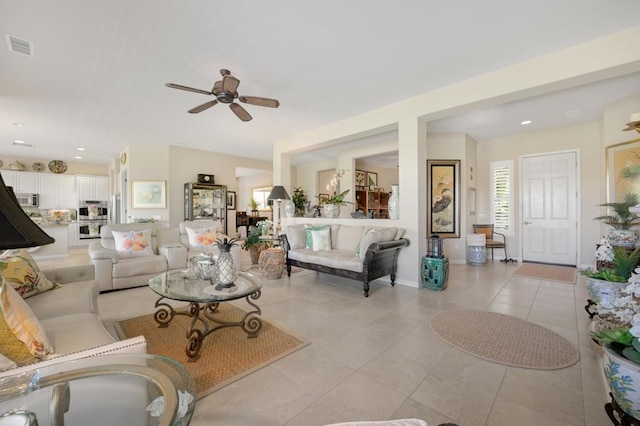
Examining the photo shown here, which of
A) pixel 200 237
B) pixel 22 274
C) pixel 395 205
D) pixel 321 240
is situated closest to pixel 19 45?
pixel 22 274

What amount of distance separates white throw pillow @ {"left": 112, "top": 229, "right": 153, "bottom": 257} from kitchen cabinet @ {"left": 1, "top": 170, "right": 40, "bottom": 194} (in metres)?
6.35

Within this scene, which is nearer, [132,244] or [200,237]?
[132,244]

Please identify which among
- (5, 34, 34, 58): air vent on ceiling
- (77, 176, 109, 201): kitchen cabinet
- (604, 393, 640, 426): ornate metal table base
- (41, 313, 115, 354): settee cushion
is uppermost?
(5, 34, 34, 58): air vent on ceiling

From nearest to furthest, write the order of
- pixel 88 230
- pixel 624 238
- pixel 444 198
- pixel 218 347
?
pixel 218 347 < pixel 624 238 < pixel 444 198 < pixel 88 230

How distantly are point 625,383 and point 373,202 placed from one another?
7.25 metres

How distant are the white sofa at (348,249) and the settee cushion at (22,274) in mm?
2959

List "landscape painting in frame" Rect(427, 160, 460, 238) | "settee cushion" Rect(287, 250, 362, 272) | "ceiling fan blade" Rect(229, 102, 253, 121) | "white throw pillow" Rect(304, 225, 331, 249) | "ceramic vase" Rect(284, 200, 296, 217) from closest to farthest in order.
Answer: "ceiling fan blade" Rect(229, 102, 253, 121) → "settee cushion" Rect(287, 250, 362, 272) → "white throw pillow" Rect(304, 225, 331, 249) → "landscape painting in frame" Rect(427, 160, 460, 238) → "ceramic vase" Rect(284, 200, 296, 217)

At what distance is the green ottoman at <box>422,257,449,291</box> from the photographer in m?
3.82

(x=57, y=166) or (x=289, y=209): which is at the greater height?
(x=57, y=166)

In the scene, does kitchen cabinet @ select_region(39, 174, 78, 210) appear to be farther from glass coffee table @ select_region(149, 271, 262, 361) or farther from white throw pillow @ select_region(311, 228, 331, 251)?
white throw pillow @ select_region(311, 228, 331, 251)

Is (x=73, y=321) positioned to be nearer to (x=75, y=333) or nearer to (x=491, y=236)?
(x=75, y=333)

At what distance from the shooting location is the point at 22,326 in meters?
1.29

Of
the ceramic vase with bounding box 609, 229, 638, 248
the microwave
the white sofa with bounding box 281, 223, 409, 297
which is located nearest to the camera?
the ceramic vase with bounding box 609, 229, 638, 248

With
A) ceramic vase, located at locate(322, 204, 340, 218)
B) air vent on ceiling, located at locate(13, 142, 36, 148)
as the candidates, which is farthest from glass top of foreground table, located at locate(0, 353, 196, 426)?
air vent on ceiling, located at locate(13, 142, 36, 148)
